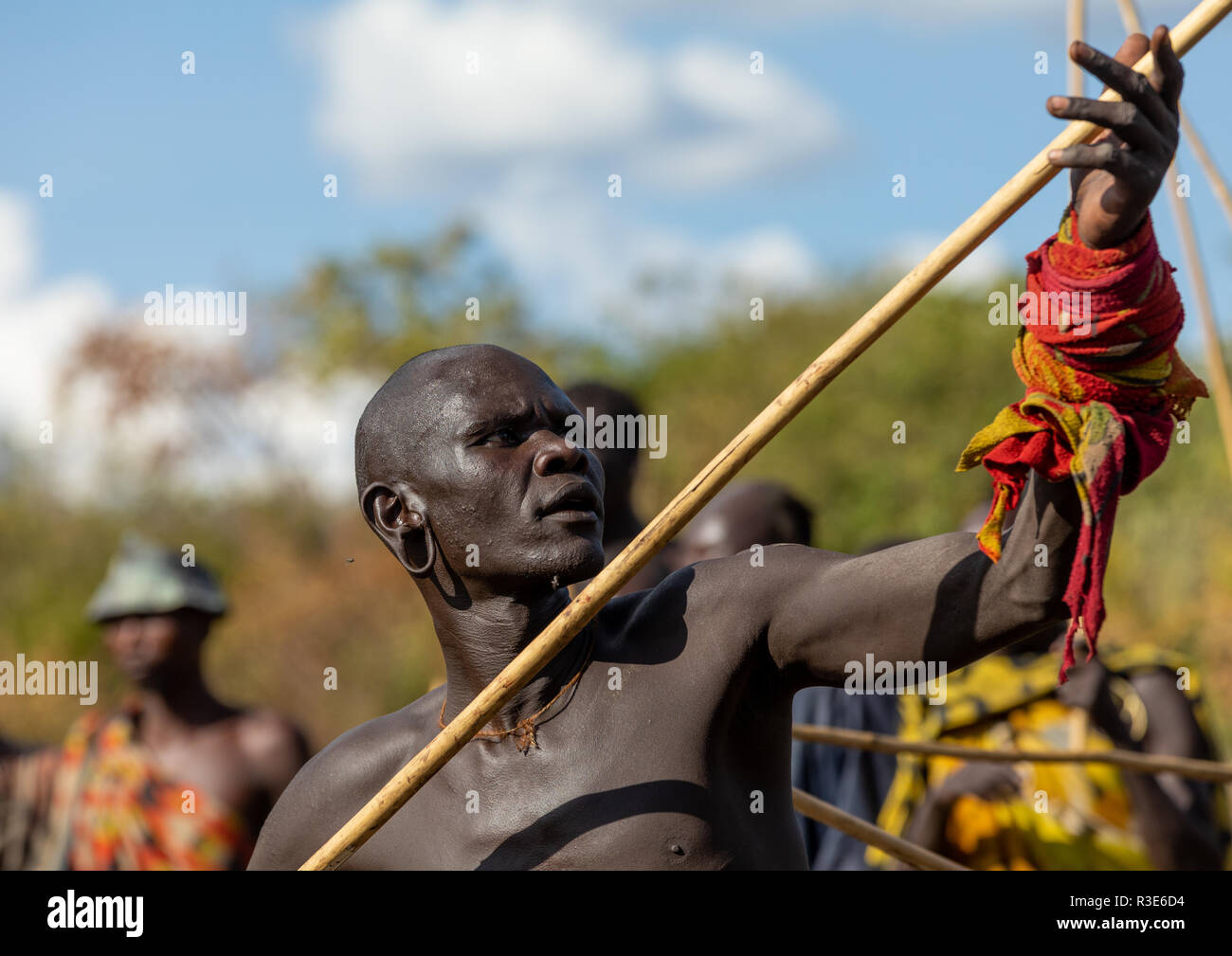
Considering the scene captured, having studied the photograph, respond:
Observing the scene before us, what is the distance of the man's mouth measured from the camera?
9.44 ft

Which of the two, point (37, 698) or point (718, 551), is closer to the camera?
point (718, 551)

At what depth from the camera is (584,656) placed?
2.96 meters

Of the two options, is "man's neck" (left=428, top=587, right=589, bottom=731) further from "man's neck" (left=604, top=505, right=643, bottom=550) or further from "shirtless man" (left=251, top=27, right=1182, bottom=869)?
"man's neck" (left=604, top=505, right=643, bottom=550)

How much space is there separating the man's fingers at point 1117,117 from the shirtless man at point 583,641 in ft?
1.80

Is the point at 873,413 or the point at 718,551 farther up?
the point at 873,413

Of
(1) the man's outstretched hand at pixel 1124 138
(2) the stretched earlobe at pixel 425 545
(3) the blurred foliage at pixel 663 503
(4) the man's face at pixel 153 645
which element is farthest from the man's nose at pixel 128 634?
(3) the blurred foliage at pixel 663 503

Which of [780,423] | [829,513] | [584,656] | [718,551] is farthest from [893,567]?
[829,513]

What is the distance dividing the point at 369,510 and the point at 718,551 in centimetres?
278

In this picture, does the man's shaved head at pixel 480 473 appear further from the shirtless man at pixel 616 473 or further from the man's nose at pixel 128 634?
the man's nose at pixel 128 634

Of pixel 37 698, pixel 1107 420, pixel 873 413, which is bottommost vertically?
pixel 37 698

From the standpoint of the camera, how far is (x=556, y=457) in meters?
2.90

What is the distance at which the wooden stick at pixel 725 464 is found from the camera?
2311 mm

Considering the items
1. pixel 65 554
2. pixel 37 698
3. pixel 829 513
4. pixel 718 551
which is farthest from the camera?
pixel 65 554
